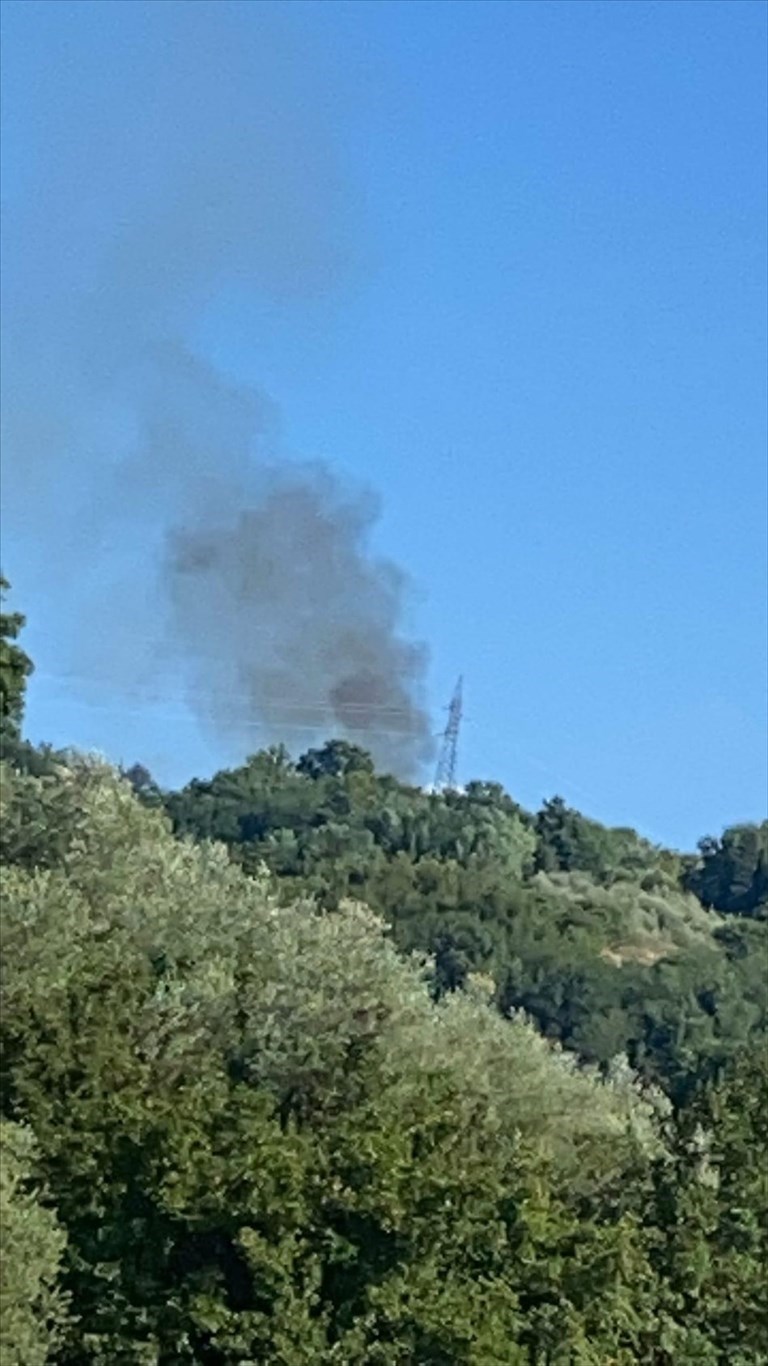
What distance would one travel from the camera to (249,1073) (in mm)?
35688

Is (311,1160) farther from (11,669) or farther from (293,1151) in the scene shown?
(11,669)

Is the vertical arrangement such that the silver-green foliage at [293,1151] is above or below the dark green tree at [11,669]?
below

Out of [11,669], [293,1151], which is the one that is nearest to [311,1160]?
[293,1151]

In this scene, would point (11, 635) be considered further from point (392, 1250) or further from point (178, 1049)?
point (392, 1250)

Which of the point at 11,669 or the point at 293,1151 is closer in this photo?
the point at 293,1151

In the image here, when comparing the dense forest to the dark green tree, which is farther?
the dark green tree

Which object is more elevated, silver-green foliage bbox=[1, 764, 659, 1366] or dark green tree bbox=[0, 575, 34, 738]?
dark green tree bbox=[0, 575, 34, 738]

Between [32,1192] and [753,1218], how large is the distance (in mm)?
8430

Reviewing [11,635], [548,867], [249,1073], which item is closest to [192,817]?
[548,867]

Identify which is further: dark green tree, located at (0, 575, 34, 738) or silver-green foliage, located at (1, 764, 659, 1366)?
dark green tree, located at (0, 575, 34, 738)

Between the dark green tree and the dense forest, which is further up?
the dark green tree

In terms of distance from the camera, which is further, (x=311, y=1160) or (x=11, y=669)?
(x=11, y=669)

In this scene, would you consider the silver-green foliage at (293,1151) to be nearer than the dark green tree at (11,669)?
Yes

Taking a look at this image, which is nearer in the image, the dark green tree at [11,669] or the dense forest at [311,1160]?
the dense forest at [311,1160]
